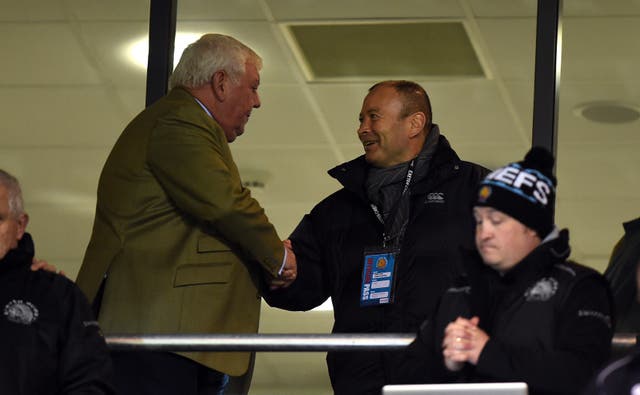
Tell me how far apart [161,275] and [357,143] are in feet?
12.7

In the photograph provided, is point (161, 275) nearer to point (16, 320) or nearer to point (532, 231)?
point (16, 320)

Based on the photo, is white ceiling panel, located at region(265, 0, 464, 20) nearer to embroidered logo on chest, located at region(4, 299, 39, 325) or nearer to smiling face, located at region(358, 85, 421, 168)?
smiling face, located at region(358, 85, 421, 168)

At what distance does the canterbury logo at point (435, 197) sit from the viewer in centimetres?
564

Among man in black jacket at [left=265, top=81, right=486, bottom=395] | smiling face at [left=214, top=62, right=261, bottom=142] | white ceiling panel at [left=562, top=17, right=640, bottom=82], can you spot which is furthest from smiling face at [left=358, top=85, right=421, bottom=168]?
white ceiling panel at [left=562, top=17, right=640, bottom=82]

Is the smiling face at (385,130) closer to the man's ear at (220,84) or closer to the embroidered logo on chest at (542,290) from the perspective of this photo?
the man's ear at (220,84)

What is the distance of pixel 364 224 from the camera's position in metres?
5.68

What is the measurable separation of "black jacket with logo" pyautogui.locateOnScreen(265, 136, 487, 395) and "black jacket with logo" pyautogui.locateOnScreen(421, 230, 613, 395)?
24.3 inches

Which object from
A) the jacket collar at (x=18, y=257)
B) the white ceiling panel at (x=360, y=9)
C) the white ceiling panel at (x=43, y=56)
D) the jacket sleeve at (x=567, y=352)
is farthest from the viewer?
the white ceiling panel at (x=43, y=56)

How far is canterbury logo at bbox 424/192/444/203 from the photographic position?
5.64 meters

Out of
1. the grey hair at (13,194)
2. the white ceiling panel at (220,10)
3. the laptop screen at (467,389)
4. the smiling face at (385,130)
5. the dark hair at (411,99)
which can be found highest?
the white ceiling panel at (220,10)

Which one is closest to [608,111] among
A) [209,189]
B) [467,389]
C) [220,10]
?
[220,10]

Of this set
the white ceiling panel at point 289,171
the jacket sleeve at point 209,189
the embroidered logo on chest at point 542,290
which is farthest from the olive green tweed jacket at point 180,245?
the white ceiling panel at point 289,171

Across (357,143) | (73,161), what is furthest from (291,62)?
(73,161)

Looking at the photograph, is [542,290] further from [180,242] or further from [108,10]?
[108,10]
